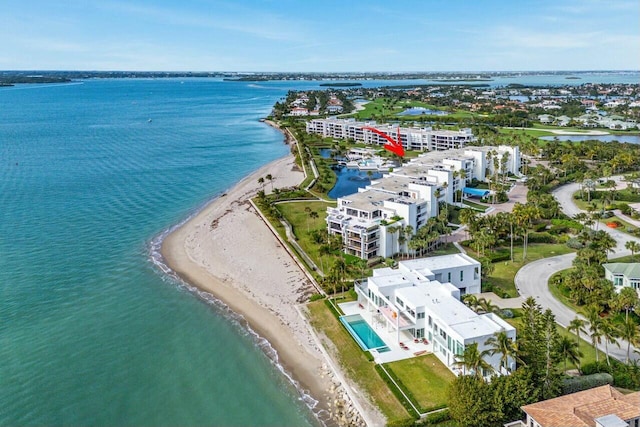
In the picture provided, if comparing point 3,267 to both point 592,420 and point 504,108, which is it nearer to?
point 592,420

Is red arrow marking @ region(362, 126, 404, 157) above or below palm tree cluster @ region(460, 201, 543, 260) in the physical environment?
above

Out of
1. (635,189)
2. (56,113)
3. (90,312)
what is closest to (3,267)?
(90,312)

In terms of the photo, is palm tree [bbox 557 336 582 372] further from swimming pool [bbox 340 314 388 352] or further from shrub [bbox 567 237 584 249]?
shrub [bbox 567 237 584 249]

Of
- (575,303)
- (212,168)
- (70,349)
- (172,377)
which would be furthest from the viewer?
(212,168)

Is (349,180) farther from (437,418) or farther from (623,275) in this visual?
(437,418)

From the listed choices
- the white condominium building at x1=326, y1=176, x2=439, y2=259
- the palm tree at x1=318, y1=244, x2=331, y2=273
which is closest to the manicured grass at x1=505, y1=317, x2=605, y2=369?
the white condominium building at x1=326, y1=176, x2=439, y2=259

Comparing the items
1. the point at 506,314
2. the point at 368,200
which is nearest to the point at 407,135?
the point at 368,200

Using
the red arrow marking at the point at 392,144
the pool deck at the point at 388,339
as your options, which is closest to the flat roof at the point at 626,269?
the pool deck at the point at 388,339
